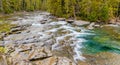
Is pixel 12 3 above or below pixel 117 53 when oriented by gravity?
above

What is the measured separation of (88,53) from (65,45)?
9.35ft

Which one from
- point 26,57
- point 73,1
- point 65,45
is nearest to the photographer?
point 26,57

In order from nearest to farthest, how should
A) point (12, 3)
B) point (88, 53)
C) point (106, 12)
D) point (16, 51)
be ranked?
point (16, 51), point (88, 53), point (106, 12), point (12, 3)

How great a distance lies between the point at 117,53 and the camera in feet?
48.0

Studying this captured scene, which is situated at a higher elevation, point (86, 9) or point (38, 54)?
point (86, 9)

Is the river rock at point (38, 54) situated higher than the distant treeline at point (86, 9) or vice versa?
the distant treeline at point (86, 9)

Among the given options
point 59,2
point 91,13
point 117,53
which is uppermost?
point 59,2

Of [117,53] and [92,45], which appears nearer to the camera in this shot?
[117,53]

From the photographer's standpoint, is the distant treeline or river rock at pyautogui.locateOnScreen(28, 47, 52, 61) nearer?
river rock at pyautogui.locateOnScreen(28, 47, 52, 61)

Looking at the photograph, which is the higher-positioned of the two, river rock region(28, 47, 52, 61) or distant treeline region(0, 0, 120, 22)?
distant treeline region(0, 0, 120, 22)

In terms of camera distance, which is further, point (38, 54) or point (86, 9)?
point (86, 9)

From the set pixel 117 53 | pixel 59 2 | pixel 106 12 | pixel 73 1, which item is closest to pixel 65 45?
pixel 117 53

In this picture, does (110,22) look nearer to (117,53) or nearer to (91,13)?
(91,13)

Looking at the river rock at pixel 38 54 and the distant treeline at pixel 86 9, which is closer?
→ the river rock at pixel 38 54
